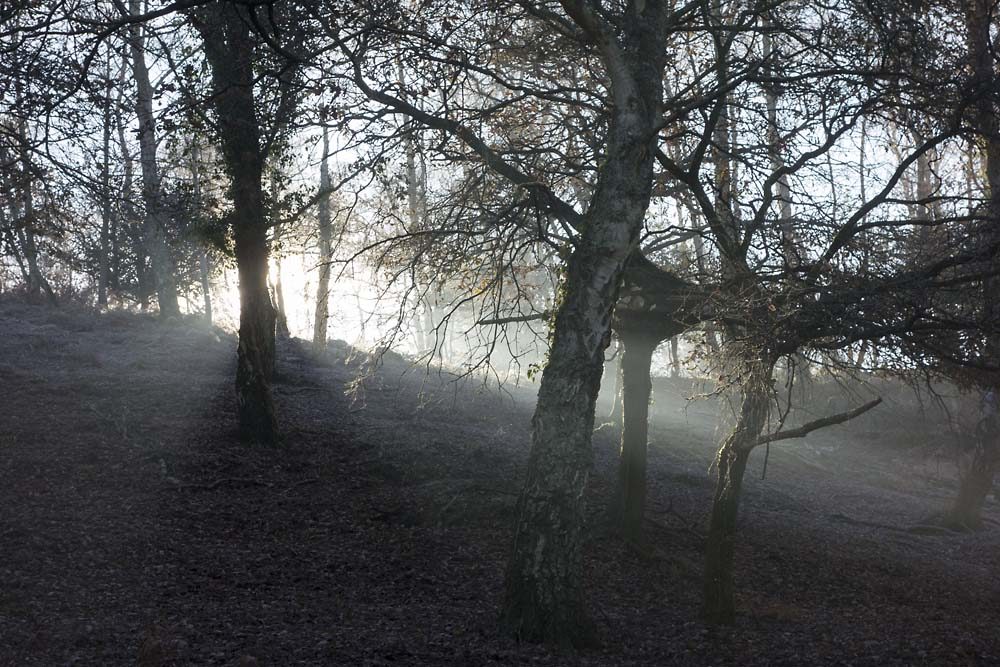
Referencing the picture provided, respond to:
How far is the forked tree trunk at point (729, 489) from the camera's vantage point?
7152 millimetres

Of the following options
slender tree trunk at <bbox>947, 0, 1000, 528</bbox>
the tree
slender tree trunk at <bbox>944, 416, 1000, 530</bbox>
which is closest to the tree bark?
slender tree trunk at <bbox>947, 0, 1000, 528</bbox>

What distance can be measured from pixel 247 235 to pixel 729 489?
26.3 feet

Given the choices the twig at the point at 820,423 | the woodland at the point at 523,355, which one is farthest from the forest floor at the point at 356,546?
the twig at the point at 820,423

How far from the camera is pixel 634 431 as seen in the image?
10.5 metres

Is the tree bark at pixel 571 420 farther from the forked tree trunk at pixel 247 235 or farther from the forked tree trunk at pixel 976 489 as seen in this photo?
the forked tree trunk at pixel 976 489

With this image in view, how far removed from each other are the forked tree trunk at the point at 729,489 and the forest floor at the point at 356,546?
0.28 metres

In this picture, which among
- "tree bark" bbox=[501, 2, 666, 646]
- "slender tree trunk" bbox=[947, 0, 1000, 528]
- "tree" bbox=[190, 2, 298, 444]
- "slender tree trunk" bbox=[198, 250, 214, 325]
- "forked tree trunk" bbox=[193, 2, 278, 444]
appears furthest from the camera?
"slender tree trunk" bbox=[198, 250, 214, 325]

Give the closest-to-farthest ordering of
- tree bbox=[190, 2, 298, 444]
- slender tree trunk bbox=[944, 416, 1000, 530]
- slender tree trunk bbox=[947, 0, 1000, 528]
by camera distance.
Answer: slender tree trunk bbox=[947, 0, 1000, 528], tree bbox=[190, 2, 298, 444], slender tree trunk bbox=[944, 416, 1000, 530]

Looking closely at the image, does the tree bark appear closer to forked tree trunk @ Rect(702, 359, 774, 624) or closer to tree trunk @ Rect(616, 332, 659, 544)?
forked tree trunk @ Rect(702, 359, 774, 624)

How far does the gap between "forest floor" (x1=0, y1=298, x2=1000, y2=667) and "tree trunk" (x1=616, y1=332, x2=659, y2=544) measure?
387 millimetres

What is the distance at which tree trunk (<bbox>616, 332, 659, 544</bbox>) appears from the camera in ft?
34.5

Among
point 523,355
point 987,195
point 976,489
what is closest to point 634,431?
point 523,355

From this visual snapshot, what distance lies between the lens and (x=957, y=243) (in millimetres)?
7723

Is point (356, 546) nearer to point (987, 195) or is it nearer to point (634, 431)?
point (634, 431)
